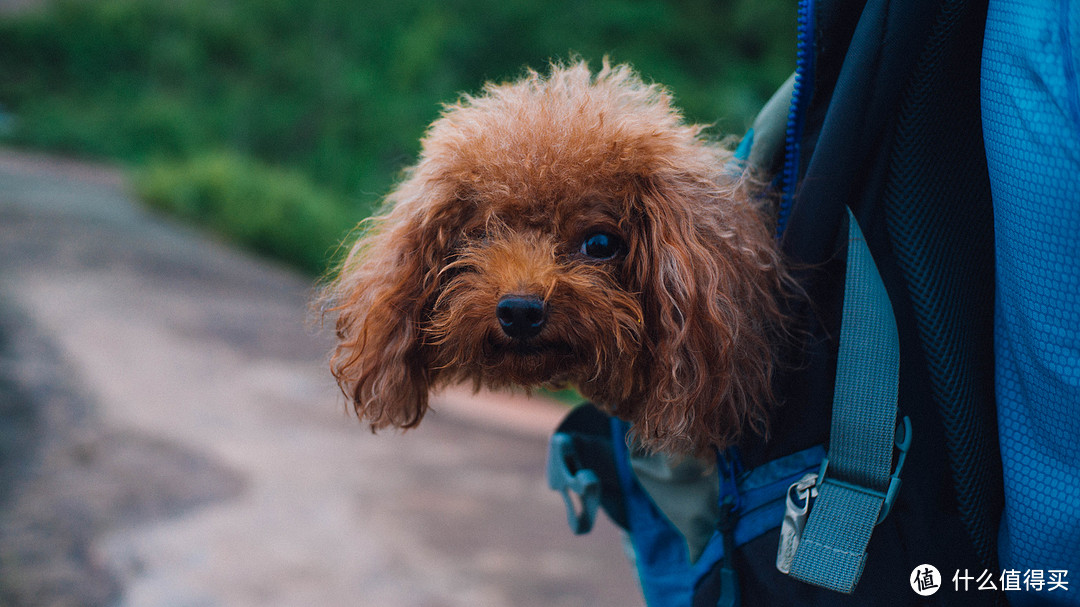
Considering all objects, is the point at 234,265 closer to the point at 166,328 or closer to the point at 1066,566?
the point at 166,328

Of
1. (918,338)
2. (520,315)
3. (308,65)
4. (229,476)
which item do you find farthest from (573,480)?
(308,65)

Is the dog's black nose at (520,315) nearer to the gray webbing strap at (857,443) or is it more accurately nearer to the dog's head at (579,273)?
the dog's head at (579,273)

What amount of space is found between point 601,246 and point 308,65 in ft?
33.3

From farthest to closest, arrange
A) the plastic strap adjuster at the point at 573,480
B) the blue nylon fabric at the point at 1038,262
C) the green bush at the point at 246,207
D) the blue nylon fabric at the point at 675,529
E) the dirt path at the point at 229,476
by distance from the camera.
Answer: the green bush at the point at 246,207 < the dirt path at the point at 229,476 < the plastic strap adjuster at the point at 573,480 < the blue nylon fabric at the point at 675,529 < the blue nylon fabric at the point at 1038,262

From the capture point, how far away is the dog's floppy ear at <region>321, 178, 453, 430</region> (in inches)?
50.6

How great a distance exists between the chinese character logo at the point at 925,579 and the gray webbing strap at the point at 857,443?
0.30ft

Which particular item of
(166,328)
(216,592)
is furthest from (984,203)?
(166,328)

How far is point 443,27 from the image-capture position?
9.73 meters

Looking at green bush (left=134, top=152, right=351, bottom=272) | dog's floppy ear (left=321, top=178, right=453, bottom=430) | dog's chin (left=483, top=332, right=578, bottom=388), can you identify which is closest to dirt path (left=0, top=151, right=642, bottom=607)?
dog's floppy ear (left=321, top=178, right=453, bottom=430)

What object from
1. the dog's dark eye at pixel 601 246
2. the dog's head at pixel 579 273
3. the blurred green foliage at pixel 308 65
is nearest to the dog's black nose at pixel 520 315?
the dog's head at pixel 579 273

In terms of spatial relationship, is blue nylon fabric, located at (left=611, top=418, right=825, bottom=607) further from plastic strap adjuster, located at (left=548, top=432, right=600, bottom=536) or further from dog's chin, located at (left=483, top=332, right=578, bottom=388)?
dog's chin, located at (left=483, top=332, right=578, bottom=388)

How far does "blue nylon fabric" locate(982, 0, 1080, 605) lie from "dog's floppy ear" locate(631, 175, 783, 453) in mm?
321

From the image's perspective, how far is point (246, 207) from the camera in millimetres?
7137

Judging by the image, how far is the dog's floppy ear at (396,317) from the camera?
1.29m
